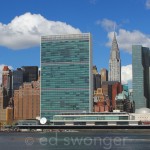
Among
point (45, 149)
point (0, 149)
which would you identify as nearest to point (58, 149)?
point (45, 149)

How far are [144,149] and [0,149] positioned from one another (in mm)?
38259

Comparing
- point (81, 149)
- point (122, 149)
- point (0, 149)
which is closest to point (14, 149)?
point (0, 149)

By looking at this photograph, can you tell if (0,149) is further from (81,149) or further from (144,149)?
(144,149)

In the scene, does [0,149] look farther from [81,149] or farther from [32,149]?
[81,149]

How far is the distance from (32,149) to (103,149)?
18650mm

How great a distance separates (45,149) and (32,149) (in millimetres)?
3419

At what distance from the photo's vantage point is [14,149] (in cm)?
13900

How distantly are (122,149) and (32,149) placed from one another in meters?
23.6

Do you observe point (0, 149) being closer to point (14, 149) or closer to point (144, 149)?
point (14, 149)

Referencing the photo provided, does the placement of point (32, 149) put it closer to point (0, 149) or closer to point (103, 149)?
point (0, 149)

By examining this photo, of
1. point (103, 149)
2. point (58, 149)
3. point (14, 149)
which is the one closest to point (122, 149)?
point (103, 149)

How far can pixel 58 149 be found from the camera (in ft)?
447

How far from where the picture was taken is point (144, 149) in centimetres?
13788

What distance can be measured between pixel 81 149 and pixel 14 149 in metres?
18.1
